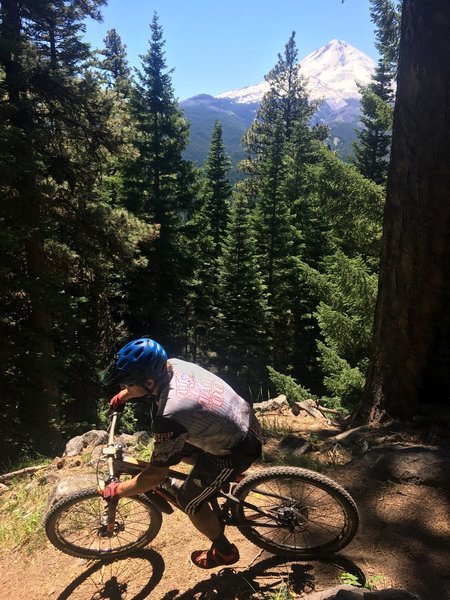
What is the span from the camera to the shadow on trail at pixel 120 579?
3.62m

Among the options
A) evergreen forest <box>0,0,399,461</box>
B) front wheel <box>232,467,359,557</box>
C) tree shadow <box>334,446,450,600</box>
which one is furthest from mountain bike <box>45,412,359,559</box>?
evergreen forest <box>0,0,399,461</box>

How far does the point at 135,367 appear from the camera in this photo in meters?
3.03

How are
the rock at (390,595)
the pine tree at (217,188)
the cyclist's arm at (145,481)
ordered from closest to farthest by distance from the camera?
the rock at (390,595)
the cyclist's arm at (145,481)
the pine tree at (217,188)

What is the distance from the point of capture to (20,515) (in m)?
4.87

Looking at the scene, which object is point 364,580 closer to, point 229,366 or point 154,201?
point 154,201

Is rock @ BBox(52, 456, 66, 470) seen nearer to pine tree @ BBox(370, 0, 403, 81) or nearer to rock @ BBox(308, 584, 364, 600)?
rock @ BBox(308, 584, 364, 600)

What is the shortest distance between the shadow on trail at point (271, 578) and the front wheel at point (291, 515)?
0.09 meters

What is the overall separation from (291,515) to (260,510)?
0.82 ft

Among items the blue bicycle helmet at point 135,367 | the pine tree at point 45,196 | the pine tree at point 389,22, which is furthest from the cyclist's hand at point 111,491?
the pine tree at point 389,22

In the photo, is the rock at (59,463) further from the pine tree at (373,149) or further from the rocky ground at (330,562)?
the pine tree at (373,149)

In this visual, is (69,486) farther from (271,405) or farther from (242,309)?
(242,309)

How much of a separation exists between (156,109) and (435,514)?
74.5ft

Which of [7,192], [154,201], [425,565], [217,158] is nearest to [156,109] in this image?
[154,201]

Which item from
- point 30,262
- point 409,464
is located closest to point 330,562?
point 409,464
